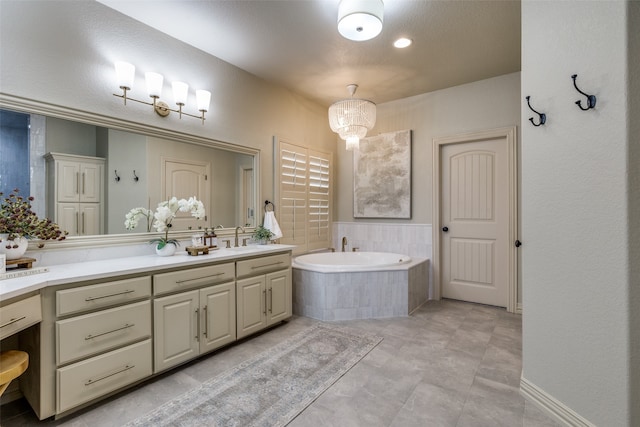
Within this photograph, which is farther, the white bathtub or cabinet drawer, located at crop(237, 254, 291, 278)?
the white bathtub

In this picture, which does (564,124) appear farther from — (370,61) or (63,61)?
(63,61)

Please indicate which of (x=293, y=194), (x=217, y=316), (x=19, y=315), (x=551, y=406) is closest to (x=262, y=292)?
(x=217, y=316)

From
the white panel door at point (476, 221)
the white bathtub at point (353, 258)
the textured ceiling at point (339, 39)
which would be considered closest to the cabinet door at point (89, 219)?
the textured ceiling at point (339, 39)

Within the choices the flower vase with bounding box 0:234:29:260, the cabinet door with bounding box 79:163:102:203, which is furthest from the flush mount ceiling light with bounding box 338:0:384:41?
the flower vase with bounding box 0:234:29:260

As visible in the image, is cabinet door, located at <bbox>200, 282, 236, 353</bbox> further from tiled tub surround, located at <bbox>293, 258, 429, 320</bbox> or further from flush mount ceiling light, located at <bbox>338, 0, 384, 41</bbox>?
flush mount ceiling light, located at <bbox>338, 0, 384, 41</bbox>

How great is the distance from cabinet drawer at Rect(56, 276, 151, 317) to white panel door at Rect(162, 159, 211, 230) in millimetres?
825

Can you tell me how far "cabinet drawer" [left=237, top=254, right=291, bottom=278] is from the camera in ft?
8.42

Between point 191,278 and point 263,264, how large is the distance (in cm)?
71

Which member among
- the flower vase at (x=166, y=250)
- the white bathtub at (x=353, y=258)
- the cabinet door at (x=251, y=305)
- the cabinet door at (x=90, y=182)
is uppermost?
the cabinet door at (x=90, y=182)

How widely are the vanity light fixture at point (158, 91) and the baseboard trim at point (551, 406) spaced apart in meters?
3.18

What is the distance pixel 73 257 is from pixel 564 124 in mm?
3088

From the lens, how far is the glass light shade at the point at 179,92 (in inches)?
102

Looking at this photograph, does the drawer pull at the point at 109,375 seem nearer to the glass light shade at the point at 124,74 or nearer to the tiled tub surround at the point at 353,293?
the tiled tub surround at the point at 353,293

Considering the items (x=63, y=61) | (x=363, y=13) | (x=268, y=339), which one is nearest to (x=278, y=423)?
(x=268, y=339)
